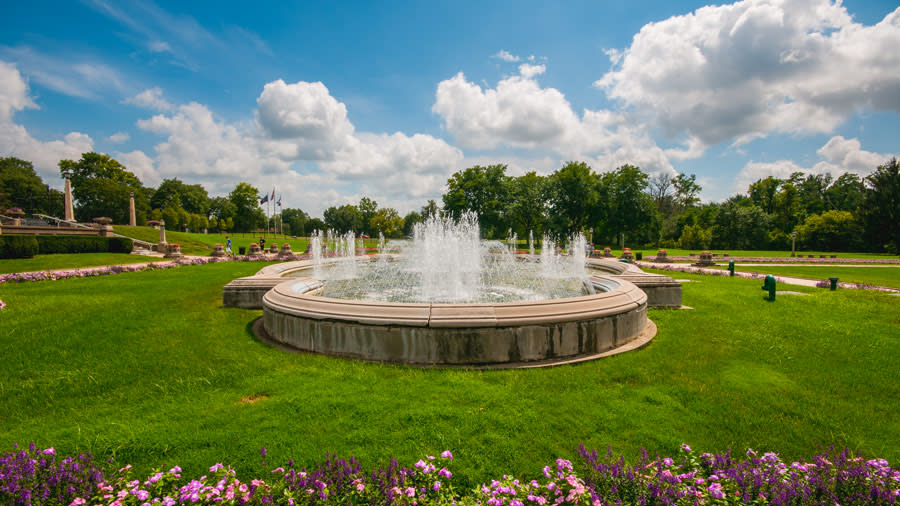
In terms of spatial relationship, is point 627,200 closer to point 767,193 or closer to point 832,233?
point 832,233

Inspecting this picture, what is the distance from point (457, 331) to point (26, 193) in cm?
8863

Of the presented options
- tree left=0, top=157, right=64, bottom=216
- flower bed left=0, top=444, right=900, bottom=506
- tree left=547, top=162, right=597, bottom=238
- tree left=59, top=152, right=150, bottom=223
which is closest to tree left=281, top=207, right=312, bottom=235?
tree left=59, top=152, right=150, bottom=223

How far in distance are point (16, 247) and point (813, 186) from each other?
3731 inches

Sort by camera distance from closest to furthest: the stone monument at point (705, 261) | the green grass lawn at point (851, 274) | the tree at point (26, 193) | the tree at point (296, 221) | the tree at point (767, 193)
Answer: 1. the green grass lawn at point (851, 274)
2. the stone monument at point (705, 261)
3. the tree at point (767, 193)
4. the tree at point (26, 193)
5. the tree at point (296, 221)

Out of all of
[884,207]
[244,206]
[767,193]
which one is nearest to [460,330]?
[884,207]

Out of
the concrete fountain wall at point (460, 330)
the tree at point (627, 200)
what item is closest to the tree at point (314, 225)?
the tree at point (627, 200)

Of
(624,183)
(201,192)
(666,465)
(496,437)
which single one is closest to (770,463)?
(666,465)

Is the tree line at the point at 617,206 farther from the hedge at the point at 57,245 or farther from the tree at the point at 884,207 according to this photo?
the hedge at the point at 57,245

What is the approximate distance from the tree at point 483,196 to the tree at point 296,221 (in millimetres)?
57483

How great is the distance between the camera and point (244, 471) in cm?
289

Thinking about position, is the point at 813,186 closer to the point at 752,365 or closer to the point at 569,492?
the point at 752,365

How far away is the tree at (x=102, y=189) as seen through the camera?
2174 inches

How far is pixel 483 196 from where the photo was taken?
5025cm

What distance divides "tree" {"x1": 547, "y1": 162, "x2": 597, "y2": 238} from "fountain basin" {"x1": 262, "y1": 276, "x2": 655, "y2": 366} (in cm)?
3908
